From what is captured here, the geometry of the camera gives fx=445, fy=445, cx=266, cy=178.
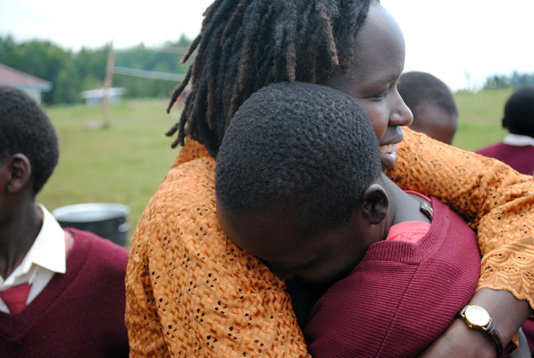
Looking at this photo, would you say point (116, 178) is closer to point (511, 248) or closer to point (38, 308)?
point (38, 308)

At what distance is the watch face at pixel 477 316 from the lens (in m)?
1.07

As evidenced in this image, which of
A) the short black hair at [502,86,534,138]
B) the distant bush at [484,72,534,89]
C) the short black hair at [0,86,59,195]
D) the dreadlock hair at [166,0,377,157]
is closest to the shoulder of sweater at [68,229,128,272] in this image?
the short black hair at [0,86,59,195]

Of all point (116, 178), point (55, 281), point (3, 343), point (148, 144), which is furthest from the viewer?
point (148, 144)

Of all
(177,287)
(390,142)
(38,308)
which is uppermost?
(390,142)

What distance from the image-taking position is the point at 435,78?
9.53ft

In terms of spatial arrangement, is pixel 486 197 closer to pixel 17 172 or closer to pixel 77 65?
pixel 17 172

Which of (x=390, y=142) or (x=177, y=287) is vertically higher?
Answer: (x=390, y=142)

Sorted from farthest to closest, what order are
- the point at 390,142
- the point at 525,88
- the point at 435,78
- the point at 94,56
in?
the point at 94,56
the point at 525,88
the point at 435,78
the point at 390,142

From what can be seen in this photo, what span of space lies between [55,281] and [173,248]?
3.82ft

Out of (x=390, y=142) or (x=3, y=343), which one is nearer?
(x=390, y=142)

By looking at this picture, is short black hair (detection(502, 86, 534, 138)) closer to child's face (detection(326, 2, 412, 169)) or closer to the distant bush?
child's face (detection(326, 2, 412, 169))

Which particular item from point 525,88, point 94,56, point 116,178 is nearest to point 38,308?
point 525,88

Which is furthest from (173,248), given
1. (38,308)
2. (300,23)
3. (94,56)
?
(94,56)

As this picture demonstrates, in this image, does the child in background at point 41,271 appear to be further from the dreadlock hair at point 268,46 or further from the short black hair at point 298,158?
the short black hair at point 298,158
